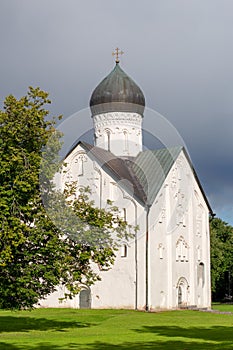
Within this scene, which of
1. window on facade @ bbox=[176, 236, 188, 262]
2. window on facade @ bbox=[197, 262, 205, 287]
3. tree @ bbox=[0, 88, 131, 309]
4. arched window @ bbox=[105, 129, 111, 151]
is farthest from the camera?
arched window @ bbox=[105, 129, 111, 151]

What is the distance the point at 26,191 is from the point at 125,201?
21250mm

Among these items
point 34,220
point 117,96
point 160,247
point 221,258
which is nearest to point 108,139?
point 117,96

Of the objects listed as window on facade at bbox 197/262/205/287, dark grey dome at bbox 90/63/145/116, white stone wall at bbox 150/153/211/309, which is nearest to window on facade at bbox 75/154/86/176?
dark grey dome at bbox 90/63/145/116

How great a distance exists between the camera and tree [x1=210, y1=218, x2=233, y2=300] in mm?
57688

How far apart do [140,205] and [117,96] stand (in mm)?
11967

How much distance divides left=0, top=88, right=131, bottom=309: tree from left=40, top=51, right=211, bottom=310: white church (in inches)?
530

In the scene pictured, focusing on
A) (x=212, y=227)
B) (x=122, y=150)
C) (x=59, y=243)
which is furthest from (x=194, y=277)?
(x=59, y=243)

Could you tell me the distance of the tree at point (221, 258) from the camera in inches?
2271

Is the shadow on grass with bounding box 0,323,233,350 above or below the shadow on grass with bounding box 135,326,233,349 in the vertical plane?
above

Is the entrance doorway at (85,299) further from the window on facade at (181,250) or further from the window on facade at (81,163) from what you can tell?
the window on facade at (81,163)

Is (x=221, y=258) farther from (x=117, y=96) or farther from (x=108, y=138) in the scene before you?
(x=117, y=96)

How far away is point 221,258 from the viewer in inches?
2258

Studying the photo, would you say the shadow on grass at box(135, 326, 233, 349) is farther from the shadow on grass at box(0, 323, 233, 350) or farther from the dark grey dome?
the dark grey dome

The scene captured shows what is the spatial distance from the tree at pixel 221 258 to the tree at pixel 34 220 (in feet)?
126
